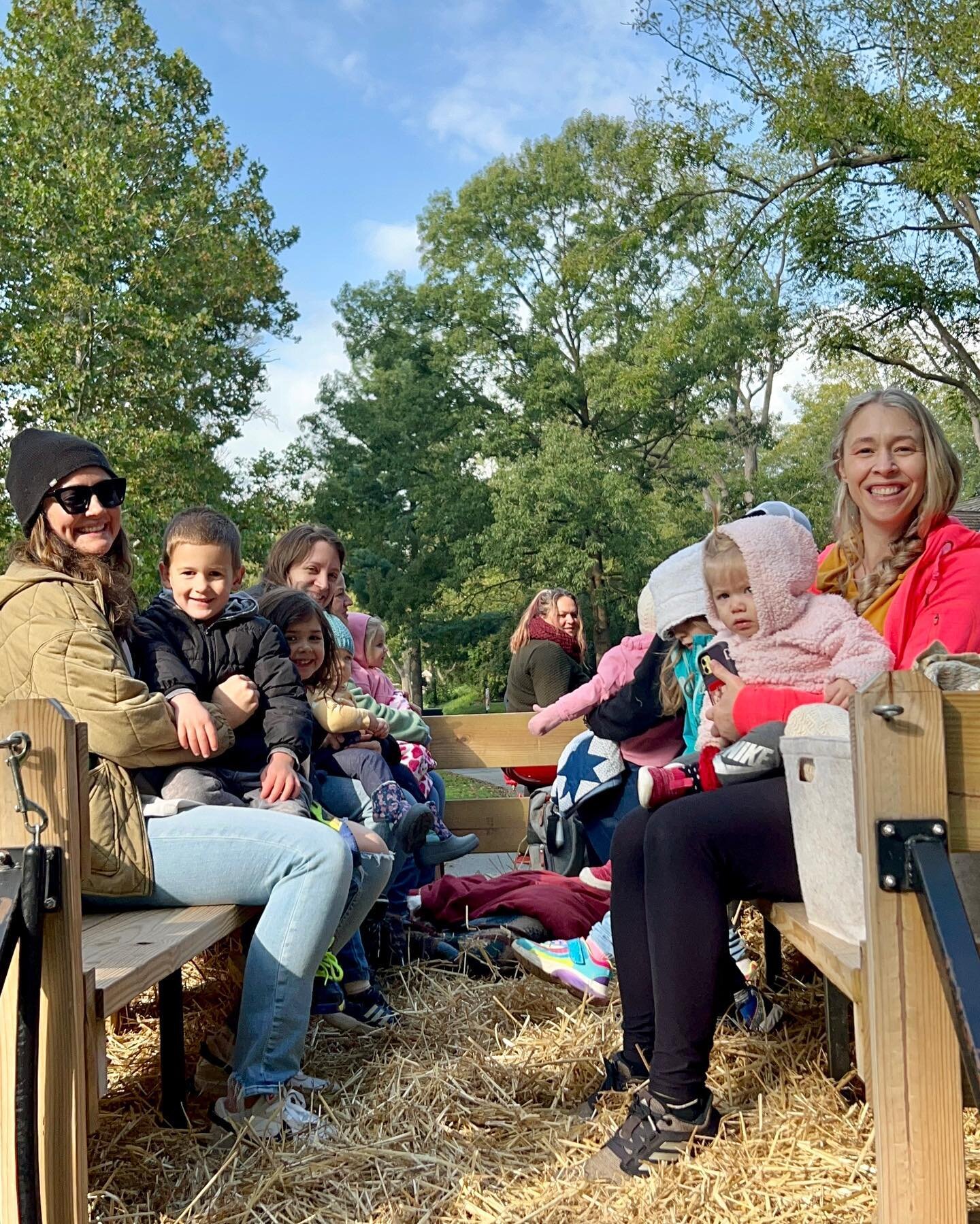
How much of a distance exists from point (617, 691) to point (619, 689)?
0.05 meters

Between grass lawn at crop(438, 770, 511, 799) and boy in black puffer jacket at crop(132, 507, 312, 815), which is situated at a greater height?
boy in black puffer jacket at crop(132, 507, 312, 815)

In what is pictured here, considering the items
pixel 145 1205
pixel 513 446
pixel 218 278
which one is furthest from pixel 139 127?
pixel 145 1205

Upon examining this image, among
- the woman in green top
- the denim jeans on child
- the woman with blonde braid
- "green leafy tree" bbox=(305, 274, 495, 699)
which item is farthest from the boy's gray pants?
"green leafy tree" bbox=(305, 274, 495, 699)

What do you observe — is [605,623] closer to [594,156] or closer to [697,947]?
[594,156]

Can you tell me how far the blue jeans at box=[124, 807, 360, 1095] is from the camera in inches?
114

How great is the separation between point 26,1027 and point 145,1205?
0.89 m

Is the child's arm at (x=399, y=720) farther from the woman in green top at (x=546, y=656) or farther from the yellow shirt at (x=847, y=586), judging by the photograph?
the woman in green top at (x=546, y=656)

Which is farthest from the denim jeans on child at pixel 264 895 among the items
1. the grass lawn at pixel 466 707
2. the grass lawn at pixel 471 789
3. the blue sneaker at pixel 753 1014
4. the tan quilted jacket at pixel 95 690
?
the grass lawn at pixel 466 707

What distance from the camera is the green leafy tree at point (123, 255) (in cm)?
1717

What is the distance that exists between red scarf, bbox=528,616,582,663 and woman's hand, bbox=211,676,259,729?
489 centimetres

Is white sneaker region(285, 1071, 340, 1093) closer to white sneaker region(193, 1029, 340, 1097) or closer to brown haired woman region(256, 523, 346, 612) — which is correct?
white sneaker region(193, 1029, 340, 1097)

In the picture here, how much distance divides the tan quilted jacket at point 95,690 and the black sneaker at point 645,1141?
48.0 inches

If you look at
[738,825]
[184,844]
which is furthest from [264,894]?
[738,825]

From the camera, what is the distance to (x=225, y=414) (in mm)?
22406
